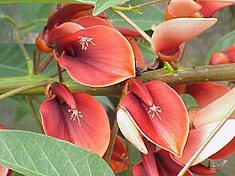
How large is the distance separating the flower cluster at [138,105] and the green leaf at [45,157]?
0.17 ft

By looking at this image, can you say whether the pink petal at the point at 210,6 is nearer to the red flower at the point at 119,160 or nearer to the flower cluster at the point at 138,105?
the flower cluster at the point at 138,105

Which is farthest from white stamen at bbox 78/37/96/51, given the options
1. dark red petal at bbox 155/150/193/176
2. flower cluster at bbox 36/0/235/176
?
dark red petal at bbox 155/150/193/176

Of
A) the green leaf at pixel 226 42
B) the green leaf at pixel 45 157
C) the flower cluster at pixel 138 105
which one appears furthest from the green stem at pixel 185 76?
the green leaf at pixel 226 42

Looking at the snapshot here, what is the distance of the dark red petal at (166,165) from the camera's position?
506mm

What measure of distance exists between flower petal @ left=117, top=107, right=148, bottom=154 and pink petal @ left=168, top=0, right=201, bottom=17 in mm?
104

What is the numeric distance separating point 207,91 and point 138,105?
0.11m

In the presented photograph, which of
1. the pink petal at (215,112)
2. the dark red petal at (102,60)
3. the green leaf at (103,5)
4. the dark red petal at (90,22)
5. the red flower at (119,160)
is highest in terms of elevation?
the green leaf at (103,5)

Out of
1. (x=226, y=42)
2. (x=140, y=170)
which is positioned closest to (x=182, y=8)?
(x=140, y=170)

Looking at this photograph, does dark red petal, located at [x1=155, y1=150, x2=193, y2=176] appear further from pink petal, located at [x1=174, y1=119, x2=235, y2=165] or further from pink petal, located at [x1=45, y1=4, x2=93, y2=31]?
pink petal, located at [x1=45, y1=4, x2=93, y2=31]

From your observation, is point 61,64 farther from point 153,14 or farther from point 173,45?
point 153,14

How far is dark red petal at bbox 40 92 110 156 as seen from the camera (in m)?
0.50

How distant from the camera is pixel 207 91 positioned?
58 centimetres

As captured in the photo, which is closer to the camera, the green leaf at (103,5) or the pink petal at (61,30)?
the green leaf at (103,5)

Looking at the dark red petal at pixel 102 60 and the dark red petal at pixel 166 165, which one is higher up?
the dark red petal at pixel 102 60
